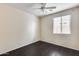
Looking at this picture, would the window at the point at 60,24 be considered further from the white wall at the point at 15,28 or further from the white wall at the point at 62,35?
the white wall at the point at 15,28

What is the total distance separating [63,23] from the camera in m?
1.81

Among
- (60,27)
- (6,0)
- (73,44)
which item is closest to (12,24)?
(6,0)

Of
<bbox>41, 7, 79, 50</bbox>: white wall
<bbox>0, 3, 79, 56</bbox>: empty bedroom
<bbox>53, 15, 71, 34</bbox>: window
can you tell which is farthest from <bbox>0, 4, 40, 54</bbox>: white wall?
Result: <bbox>53, 15, 71, 34</bbox>: window

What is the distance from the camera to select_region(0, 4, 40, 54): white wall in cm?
214

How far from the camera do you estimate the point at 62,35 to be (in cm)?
198

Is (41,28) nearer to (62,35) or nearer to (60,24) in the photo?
(60,24)

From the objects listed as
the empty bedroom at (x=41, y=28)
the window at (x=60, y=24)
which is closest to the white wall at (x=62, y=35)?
the empty bedroom at (x=41, y=28)

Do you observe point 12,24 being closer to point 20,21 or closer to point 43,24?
point 20,21

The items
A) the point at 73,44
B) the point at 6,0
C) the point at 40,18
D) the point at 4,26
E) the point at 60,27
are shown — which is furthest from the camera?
the point at 73,44

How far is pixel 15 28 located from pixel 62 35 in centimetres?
166

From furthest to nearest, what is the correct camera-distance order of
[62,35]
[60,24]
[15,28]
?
1. [15,28]
2. [62,35]
3. [60,24]

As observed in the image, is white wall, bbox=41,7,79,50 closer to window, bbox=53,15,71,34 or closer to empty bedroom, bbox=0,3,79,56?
empty bedroom, bbox=0,3,79,56

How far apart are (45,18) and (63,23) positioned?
0.51 metres

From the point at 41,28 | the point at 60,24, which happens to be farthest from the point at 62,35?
the point at 41,28
